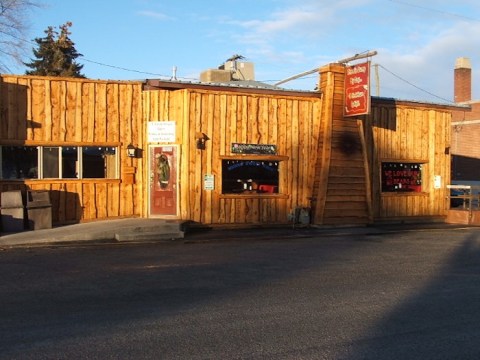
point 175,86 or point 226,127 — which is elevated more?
point 175,86

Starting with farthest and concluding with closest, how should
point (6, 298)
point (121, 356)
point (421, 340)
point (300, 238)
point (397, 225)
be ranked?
1. point (397, 225)
2. point (300, 238)
3. point (6, 298)
4. point (421, 340)
5. point (121, 356)

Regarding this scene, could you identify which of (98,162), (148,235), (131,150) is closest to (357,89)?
(131,150)

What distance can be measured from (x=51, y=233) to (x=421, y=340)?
11.5 meters

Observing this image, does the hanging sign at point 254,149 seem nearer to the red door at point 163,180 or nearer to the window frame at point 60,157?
the red door at point 163,180

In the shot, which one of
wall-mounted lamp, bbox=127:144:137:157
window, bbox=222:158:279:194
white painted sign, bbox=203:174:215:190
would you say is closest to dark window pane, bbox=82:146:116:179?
wall-mounted lamp, bbox=127:144:137:157

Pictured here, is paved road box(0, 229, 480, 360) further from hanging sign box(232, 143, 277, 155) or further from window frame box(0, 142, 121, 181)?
hanging sign box(232, 143, 277, 155)

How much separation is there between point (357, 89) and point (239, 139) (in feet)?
14.2

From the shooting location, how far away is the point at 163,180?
18156 millimetres

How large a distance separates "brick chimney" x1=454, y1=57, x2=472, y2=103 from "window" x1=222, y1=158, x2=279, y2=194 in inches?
1357

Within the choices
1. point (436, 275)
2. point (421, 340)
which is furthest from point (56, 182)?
point (421, 340)

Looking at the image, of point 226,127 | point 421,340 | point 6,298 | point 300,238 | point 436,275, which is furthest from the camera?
point 226,127

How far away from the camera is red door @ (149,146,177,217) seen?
18.0 m

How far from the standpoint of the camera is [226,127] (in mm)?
18391

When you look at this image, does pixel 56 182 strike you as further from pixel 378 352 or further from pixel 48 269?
pixel 378 352
